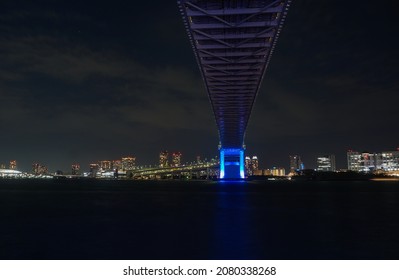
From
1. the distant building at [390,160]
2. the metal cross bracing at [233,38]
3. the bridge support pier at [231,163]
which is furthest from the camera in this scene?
the distant building at [390,160]

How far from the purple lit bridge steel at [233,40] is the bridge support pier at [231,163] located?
36.3m

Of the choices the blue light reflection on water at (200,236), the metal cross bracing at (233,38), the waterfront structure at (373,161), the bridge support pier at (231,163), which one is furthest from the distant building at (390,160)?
the blue light reflection on water at (200,236)

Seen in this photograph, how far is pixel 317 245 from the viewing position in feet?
49.2

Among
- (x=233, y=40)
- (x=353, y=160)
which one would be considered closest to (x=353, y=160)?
(x=353, y=160)

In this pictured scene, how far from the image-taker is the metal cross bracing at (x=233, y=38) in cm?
2647

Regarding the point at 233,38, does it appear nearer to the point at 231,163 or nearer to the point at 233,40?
the point at 233,40

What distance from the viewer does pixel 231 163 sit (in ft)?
318

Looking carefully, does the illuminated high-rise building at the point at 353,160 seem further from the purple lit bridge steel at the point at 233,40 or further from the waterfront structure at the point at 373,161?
the purple lit bridge steel at the point at 233,40

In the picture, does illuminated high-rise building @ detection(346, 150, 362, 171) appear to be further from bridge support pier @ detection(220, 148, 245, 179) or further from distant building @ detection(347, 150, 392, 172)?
bridge support pier @ detection(220, 148, 245, 179)

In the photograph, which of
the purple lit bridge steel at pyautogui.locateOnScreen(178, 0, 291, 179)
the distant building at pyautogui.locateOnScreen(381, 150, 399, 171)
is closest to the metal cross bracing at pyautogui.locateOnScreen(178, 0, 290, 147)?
the purple lit bridge steel at pyautogui.locateOnScreen(178, 0, 291, 179)
